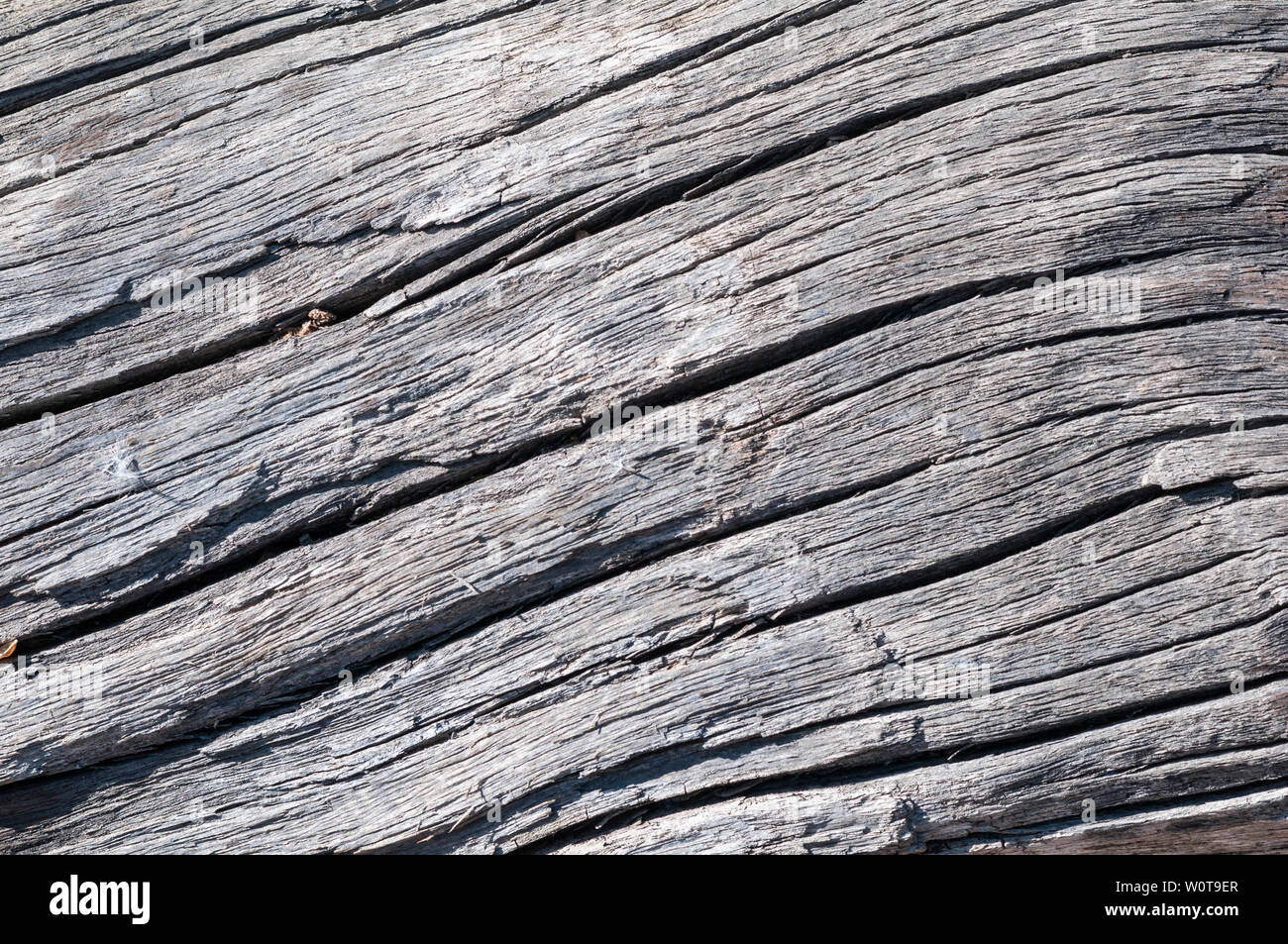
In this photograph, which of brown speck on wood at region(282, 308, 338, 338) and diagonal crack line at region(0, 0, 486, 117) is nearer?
brown speck on wood at region(282, 308, 338, 338)

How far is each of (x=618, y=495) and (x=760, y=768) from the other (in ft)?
3.19

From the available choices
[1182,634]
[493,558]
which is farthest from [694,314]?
[1182,634]

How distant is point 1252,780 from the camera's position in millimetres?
2561

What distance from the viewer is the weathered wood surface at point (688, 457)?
8.49 feet

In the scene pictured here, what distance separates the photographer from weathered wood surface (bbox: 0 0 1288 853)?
2588 millimetres

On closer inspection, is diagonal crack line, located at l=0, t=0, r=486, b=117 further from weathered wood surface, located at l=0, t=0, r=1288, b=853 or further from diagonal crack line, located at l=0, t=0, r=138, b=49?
weathered wood surface, located at l=0, t=0, r=1288, b=853

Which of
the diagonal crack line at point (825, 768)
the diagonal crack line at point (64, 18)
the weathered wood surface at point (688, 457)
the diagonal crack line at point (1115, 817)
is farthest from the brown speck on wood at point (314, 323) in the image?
the diagonal crack line at point (1115, 817)

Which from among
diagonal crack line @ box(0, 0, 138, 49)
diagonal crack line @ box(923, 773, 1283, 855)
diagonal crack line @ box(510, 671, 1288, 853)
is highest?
diagonal crack line @ box(0, 0, 138, 49)

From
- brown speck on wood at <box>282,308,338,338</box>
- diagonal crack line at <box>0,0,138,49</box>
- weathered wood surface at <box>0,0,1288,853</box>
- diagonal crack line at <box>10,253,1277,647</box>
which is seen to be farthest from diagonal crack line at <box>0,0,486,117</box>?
diagonal crack line at <box>10,253,1277,647</box>

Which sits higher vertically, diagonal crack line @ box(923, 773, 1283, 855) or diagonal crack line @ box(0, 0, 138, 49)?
diagonal crack line @ box(0, 0, 138, 49)

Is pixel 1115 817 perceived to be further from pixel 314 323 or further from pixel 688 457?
pixel 314 323

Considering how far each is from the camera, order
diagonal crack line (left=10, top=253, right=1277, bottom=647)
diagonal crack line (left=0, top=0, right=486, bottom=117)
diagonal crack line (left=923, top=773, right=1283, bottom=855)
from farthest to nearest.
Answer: diagonal crack line (left=0, top=0, right=486, bottom=117)
diagonal crack line (left=10, top=253, right=1277, bottom=647)
diagonal crack line (left=923, top=773, right=1283, bottom=855)

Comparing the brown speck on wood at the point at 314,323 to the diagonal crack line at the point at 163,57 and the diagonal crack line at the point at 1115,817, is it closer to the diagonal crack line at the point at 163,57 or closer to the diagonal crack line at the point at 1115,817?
the diagonal crack line at the point at 163,57
